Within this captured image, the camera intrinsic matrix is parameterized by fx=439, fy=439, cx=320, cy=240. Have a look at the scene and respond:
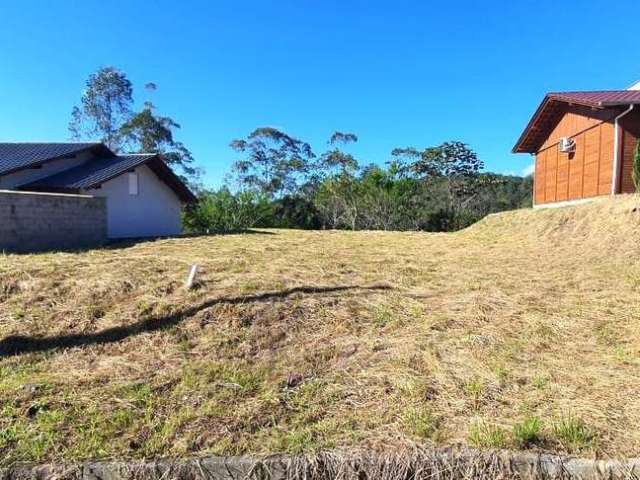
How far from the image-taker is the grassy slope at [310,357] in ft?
→ 7.58

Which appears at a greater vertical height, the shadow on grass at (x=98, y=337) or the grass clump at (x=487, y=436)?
the shadow on grass at (x=98, y=337)

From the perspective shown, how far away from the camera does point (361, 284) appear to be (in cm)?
505

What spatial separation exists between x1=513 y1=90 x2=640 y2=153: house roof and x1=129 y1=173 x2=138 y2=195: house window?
11834 mm

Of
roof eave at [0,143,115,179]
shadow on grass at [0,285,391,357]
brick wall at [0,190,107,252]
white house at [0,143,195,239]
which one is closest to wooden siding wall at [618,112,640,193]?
shadow on grass at [0,285,391,357]

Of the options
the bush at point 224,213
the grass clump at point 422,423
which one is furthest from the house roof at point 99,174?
the grass clump at point 422,423

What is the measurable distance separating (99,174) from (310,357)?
10.8m

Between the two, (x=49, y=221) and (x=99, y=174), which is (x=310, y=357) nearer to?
(x=49, y=221)

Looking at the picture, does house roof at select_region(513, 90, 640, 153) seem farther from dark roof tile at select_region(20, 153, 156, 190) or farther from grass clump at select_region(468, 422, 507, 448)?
dark roof tile at select_region(20, 153, 156, 190)

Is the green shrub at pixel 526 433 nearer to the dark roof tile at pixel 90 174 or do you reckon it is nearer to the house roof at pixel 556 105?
the house roof at pixel 556 105

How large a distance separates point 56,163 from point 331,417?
42.7 feet

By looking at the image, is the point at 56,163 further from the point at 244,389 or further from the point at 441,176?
the point at 441,176

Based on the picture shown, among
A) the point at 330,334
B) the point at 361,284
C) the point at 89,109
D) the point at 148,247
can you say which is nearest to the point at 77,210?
the point at 148,247

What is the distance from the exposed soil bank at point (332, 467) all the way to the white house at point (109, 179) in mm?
9964

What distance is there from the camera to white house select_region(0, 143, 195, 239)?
37.7 ft
